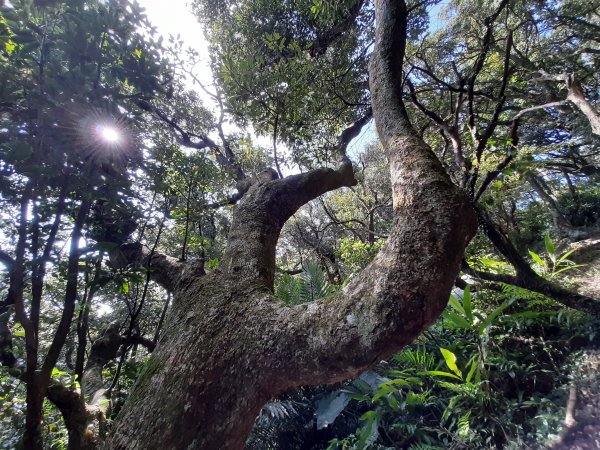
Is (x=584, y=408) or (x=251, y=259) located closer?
(x=251, y=259)

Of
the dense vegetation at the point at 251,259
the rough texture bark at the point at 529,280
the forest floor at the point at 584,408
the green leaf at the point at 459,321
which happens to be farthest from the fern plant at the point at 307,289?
the forest floor at the point at 584,408

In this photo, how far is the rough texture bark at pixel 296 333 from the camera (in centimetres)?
104

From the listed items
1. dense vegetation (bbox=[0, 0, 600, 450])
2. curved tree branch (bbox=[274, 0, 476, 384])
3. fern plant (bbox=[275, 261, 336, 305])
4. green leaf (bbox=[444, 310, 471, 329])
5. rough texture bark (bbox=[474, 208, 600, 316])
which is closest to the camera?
curved tree branch (bbox=[274, 0, 476, 384])

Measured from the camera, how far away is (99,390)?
315cm

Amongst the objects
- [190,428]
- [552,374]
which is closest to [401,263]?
[190,428]

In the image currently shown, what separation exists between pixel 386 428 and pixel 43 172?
11.1ft

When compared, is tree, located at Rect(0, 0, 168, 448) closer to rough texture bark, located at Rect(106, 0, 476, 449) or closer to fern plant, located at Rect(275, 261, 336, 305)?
rough texture bark, located at Rect(106, 0, 476, 449)

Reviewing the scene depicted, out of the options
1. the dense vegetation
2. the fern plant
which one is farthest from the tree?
the fern plant

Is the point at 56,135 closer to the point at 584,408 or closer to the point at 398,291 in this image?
the point at 398,291

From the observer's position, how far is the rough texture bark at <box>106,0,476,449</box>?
3.40ft

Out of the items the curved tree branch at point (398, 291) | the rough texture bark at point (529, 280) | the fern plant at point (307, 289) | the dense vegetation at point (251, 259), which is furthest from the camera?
the fern plant at point (307, 289)

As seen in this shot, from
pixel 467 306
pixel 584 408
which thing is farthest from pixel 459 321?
pixel 584 408

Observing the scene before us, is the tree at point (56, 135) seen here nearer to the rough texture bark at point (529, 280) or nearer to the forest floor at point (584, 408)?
the rough texture bark at point (529, 280)

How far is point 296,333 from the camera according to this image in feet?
3.89
